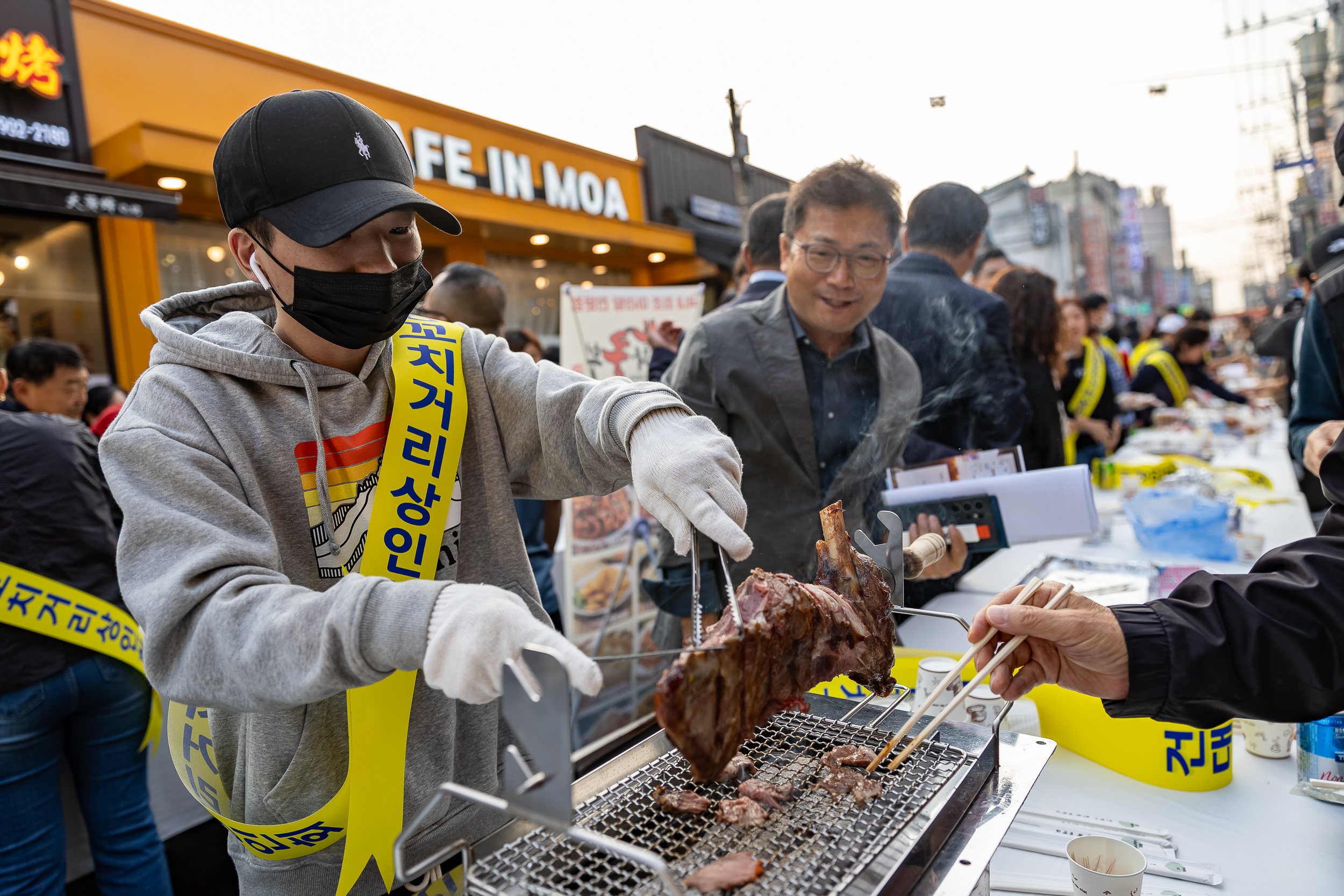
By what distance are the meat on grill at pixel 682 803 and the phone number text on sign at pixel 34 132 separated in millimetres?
9426

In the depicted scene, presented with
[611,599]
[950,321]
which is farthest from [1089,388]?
[611,599]

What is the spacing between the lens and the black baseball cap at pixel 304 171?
167 cm

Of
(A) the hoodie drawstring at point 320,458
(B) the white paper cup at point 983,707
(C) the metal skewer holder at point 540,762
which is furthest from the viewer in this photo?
(B) the white paper cup at point 983,707

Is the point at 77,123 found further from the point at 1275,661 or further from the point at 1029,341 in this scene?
the point at 1275,661

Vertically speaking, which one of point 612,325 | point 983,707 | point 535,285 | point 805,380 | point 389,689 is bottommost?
point 983,707

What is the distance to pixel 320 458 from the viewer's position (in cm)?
178

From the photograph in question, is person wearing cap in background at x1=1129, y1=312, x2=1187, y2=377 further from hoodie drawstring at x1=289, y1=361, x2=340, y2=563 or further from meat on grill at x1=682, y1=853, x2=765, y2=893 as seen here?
hoodie drawstring at x1=289, y1=361, x2=340, y2=563

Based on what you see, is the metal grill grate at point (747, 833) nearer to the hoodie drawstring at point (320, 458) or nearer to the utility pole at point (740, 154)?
the hoodie drawstring at point (320, 458)

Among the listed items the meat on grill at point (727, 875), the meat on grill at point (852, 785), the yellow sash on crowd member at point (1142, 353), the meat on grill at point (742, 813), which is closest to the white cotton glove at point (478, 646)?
the meat on grill at point (727, 875)

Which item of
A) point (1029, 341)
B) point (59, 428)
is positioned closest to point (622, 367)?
point (1029, 341)

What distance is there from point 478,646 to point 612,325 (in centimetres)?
497

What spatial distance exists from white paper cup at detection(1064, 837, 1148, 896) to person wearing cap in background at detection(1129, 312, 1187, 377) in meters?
12.4

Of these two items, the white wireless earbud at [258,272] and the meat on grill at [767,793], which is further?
the white wireless earbud at [258,272]

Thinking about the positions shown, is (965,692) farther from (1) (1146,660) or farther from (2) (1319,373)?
(2) (1319,373)
